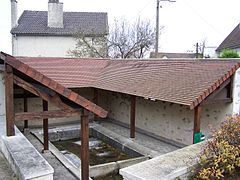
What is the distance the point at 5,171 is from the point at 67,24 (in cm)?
2352

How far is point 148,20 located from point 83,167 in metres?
24.1

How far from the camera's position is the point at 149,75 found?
1186 cm

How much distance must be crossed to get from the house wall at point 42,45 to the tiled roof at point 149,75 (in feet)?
37.6

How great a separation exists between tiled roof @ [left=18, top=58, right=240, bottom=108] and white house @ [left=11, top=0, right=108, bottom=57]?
37.4 feet

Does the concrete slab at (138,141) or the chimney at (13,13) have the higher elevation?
the chimney at (13,13)

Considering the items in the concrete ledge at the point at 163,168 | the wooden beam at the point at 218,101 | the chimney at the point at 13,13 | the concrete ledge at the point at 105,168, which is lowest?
the concrete ledge at the point at 105,168

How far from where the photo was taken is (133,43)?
90.7ft

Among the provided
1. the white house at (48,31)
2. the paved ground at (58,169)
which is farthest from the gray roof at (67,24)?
the paved ground at (58,169)

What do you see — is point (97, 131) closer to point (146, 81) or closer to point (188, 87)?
point (146, 81)

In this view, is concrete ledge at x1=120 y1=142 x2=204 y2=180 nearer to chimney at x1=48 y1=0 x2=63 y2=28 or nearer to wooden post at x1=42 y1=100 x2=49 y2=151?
wooden post at x1=42 y1=100 x2=49 y2=151

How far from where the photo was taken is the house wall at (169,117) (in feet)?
33.6

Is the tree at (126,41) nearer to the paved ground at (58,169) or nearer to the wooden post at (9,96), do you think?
the paved ground at (58,169)

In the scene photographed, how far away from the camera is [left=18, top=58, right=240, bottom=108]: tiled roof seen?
900 centimetres

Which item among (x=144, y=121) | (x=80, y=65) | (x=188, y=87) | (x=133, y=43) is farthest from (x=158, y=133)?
(x=133, y=43)
